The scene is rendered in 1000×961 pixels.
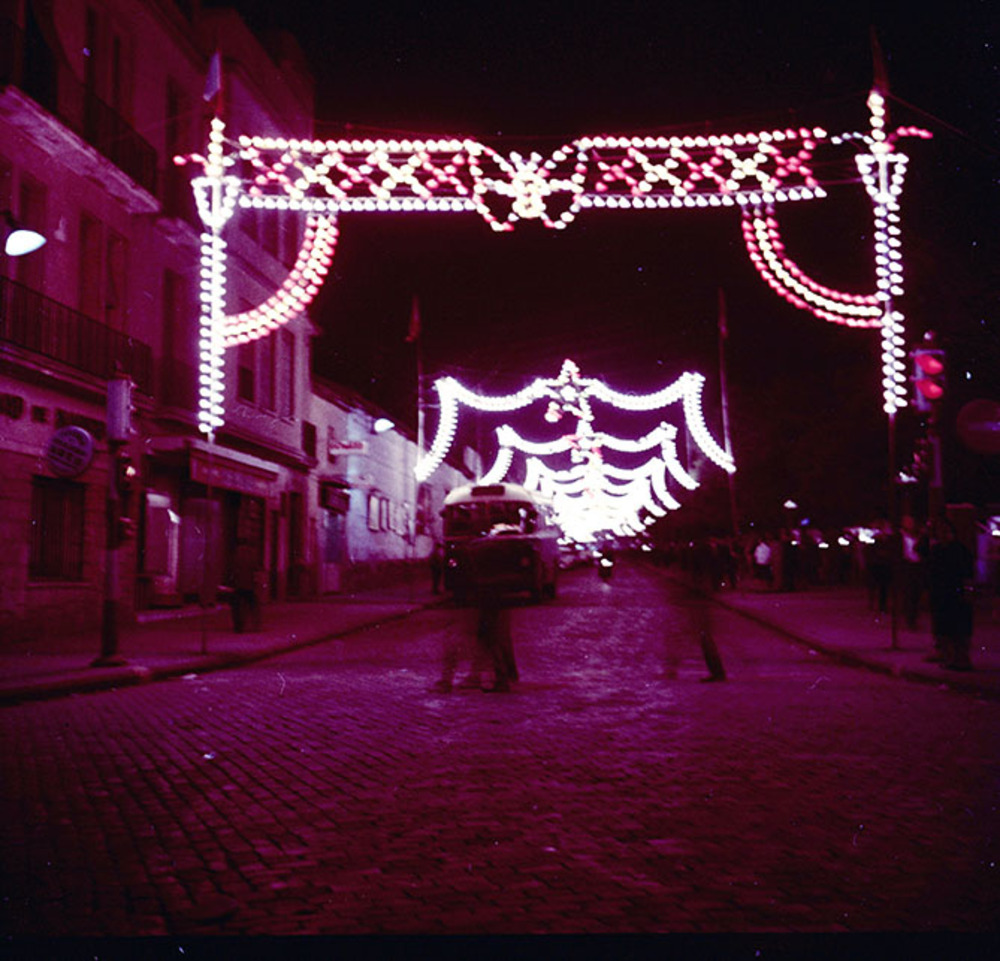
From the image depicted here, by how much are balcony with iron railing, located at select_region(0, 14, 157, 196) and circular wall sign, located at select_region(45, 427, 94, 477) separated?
5.44 m

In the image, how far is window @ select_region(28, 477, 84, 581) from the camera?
65.7ft

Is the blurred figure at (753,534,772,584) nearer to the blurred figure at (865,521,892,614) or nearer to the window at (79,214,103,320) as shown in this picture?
the blurred figure at (865,521,892,614)

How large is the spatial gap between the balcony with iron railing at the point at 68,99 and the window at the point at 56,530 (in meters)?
6.04

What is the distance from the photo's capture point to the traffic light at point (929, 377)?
15250mm

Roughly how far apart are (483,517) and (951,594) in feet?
75.6

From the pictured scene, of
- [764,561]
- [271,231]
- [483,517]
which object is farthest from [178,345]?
[764,561]

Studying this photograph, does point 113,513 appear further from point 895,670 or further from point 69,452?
point 895,670

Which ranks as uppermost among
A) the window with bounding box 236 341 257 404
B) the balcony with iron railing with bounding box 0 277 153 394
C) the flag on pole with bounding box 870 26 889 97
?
the flag on pole with bounding box 870 26 889 97

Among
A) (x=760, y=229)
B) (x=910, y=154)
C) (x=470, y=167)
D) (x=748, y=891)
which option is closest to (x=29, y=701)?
(x=470, y=167)

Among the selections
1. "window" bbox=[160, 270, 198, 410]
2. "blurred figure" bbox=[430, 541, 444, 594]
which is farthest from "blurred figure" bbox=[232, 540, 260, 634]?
"blurred figure" bbox=[430, 541, 444, 594]

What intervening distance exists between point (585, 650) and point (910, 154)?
9.96 m

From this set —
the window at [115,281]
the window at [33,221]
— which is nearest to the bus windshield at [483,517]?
the window at [115,281]

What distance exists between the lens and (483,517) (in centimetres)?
3625

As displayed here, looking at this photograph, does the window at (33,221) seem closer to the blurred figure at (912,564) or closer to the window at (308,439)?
the blurred figure at (912,564)
